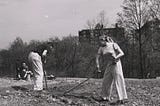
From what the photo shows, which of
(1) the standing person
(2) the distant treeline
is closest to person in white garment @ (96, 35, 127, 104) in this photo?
(1) the standing person

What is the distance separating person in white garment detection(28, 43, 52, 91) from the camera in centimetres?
1307

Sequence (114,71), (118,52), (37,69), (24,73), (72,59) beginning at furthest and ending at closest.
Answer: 1. (72,59)
2. (24,73)
3. (37,69)
4. (118,52)
5. (114,71)

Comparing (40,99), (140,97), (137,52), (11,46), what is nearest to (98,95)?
(140,97)

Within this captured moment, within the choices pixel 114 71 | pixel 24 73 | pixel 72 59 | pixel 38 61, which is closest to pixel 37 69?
pixel 38 61

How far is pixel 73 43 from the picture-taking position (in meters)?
70.9

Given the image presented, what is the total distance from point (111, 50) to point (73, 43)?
197 feet

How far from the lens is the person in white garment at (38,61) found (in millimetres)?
13075

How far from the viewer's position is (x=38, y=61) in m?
13.4

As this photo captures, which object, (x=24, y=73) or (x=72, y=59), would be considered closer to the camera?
(x=24, y=73)

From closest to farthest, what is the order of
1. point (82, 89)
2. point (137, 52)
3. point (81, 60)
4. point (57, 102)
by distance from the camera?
point (57, 102) → point (82, 89) → point (137, 52) → point (81, 60)

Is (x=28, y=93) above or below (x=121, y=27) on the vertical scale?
below

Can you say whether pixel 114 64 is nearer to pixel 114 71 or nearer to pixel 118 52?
pixel 114 71

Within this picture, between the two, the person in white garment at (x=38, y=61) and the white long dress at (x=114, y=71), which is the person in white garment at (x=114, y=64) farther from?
the person in white garment at (x=38, y=61)

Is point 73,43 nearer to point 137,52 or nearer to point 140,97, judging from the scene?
point 137,52
